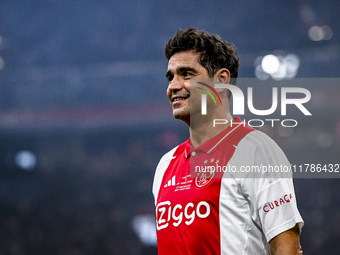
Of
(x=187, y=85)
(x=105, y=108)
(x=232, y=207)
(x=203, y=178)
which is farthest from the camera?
(x=105, y=108)

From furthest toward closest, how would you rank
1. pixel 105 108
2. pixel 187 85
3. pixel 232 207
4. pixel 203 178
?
pixel 105 108 → pixel 187 85 → pixel 203 178 → pixel 232 207

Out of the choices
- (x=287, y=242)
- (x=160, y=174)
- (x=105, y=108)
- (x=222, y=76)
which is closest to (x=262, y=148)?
(x=287, y=242)

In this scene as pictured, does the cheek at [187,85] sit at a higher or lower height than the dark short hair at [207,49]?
lower

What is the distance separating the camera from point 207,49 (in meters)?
1.27

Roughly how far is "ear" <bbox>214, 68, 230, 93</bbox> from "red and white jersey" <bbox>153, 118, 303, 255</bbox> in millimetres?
225

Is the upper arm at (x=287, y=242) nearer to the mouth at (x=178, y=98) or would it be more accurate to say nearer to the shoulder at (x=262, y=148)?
the shoulder at (x=262, y=148)

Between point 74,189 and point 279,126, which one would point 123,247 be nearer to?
point 74,189

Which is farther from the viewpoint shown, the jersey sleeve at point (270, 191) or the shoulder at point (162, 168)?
the shoulder at point (162, 168)

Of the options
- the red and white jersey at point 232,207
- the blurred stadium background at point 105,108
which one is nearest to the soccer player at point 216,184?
the red and white jersey at point 232,207

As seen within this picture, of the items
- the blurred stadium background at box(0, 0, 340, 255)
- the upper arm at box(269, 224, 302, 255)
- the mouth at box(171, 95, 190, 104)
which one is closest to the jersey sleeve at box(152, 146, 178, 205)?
the mouth at box(171, 95, 190, 104)

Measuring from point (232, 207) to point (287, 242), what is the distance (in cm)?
18

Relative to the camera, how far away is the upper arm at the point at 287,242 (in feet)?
2.90

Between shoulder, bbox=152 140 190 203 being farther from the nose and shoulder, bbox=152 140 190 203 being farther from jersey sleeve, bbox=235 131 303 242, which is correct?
jersey sleeve, bbox=235 131 303 242

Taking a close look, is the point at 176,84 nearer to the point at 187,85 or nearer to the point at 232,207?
the point at 187,85
